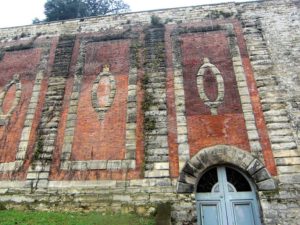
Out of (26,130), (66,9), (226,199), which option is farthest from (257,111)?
(66,9)

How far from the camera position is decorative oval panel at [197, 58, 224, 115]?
9.03 metres

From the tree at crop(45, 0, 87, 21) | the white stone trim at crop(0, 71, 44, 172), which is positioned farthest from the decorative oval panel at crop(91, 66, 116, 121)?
the tree at crop(45, 0, 87, 21)

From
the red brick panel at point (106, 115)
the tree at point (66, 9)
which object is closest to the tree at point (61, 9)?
the tree at point (66, 9)

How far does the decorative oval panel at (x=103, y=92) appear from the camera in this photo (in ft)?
31.1

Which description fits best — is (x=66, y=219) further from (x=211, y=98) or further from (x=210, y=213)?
(x=211, y=98)

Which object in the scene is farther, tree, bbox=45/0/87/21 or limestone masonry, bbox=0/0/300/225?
tree, bbox=45/0/87/21

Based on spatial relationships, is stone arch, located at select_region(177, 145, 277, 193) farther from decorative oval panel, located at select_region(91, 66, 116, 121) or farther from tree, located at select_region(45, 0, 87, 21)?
tree, located at select_region(45, 0, 87, 21)

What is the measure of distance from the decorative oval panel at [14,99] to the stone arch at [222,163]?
→ 5652mm

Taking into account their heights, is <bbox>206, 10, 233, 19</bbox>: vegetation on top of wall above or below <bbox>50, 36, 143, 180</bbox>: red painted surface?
above

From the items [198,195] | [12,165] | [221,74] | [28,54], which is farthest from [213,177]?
[28,54]

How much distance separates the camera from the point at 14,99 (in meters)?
10.1

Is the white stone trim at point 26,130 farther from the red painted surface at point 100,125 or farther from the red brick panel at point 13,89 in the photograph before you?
the red painted surface at point 100,125

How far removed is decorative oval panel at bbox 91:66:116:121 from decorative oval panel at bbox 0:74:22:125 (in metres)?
2.50

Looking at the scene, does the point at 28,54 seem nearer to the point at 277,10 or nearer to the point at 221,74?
the point at 221,74
